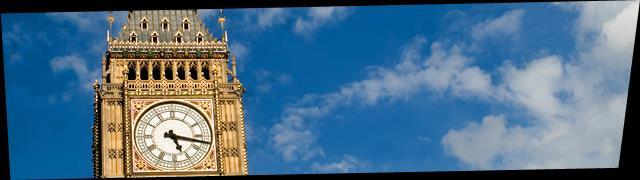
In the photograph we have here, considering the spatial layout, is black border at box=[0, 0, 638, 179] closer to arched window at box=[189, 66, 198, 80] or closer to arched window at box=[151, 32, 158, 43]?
arched window at box=[189, 66, 198, 80]

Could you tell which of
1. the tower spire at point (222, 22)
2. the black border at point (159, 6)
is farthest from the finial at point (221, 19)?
the black border at point (159, 6)

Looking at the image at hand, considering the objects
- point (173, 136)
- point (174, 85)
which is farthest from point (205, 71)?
point (173, 136)

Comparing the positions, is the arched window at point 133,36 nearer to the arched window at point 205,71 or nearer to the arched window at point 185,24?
the arched window at point 185,24

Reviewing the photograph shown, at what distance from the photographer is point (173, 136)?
50.7 m

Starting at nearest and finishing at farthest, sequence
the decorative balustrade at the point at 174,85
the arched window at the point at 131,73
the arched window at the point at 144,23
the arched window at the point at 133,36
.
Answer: the decorative balustrade at the point at 174,85 < the arched window at the point at 131,73 < the arched window at the point at 133,36 < the arched window at the point at 144,23

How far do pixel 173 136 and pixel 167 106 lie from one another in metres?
1.20

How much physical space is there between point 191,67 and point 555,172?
43.1 m

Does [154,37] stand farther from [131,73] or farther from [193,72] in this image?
[193,72]

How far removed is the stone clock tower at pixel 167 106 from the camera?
165 feet

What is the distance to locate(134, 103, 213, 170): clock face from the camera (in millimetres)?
50156

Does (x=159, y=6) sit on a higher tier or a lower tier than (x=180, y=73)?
lower

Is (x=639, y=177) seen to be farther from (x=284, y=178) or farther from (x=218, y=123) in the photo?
(x=218, y=123)

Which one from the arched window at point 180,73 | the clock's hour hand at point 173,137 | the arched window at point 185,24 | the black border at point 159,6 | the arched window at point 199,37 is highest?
the arched window at point 185,24

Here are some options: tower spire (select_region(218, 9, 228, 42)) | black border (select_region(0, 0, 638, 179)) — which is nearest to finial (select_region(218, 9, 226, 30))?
tower spire (select_region(218, 9, 228, 42))
